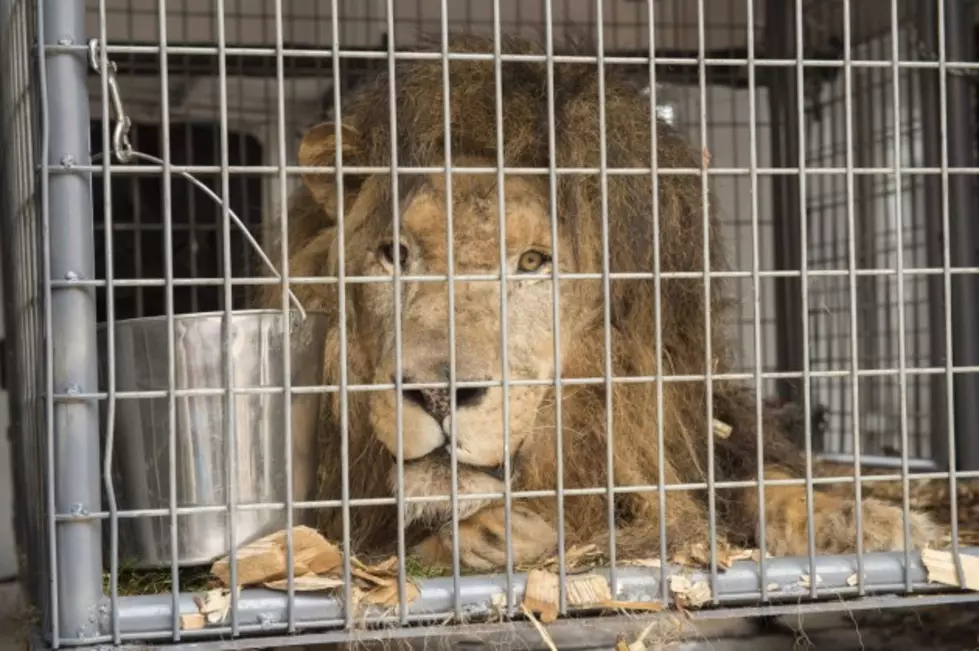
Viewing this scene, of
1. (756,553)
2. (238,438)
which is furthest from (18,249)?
(756,553)

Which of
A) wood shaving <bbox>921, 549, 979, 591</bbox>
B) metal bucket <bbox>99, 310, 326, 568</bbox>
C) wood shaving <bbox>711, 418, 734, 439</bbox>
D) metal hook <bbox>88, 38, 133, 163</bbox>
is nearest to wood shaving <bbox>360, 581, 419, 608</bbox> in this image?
metal bucket <bbox>99, 310, 326, 568</bbox>

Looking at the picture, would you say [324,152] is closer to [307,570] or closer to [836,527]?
[307,570]

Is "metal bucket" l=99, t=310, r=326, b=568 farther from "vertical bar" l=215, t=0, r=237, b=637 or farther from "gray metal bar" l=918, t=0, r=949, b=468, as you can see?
"gray metal bar" l=918, t=0, r=949, b=468

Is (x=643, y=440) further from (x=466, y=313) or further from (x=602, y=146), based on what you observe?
(x=602, y=146)

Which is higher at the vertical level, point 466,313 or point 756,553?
point 466,313

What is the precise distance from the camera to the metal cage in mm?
1758

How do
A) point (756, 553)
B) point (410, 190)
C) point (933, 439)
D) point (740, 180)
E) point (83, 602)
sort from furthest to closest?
point (740, 180) → point (933, 439) → point (410, 190) → point (756, 553) → point (83, 602)

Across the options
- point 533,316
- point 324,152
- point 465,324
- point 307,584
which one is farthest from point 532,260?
point 307,584

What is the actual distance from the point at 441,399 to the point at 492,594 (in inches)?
13.2

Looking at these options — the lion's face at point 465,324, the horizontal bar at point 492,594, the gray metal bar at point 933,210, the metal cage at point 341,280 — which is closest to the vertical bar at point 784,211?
the metal cage at point 341,280

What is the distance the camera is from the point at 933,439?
349cm

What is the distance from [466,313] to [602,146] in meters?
0.49

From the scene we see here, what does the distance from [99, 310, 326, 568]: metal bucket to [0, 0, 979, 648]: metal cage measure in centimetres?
3

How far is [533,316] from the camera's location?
2428mm
